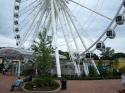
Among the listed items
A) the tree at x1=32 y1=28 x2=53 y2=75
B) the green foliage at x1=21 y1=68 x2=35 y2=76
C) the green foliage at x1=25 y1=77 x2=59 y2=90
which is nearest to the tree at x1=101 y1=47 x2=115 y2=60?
the green foliage at x1=21 y1=68 x2=35 y2=76

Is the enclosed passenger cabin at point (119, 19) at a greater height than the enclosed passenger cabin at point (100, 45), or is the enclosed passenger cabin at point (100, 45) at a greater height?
the enclosed passenger cabin at point (119, 19)

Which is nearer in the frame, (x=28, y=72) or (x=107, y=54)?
(x=28, y=72)

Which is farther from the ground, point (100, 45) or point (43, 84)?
point (100, 45)

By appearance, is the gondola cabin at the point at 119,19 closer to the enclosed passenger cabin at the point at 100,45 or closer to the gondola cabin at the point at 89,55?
the enclosed passenger cabin at the point at 100,45

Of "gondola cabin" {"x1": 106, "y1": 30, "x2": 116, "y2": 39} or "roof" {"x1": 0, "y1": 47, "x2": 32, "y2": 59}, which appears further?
"roof" {"x1": 0, "y1": 47, "x2": 32, "y2": 59}

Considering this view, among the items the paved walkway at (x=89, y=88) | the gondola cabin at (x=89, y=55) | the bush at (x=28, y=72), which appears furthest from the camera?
the bush at (x=28, y=72)

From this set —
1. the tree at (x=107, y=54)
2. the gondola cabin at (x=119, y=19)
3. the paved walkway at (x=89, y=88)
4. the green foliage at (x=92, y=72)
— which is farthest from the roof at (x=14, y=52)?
the tree at (x=107, y=54)

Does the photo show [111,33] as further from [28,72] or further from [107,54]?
[107,54]

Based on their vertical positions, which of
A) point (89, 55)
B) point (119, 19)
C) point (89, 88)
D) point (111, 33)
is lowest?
point (89, 88)

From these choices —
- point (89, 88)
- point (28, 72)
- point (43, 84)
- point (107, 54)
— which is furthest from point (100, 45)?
point (107, 54)

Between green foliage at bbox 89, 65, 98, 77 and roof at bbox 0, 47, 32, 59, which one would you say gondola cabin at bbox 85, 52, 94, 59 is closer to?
green foliage at bbox 89, 65, 98, 77

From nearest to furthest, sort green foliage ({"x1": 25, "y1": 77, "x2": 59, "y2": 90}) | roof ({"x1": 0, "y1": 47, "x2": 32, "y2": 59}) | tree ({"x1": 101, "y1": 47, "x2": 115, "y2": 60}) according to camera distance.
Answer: green foliage ({"x1": 25, "y1": 77, "x2": 59, "y2": 90})
roof ({"x1": 0, "y1": 47, "x2": 32, "y2": 59})
tree ({"x1": 101, "y1": 47, "x2": 115, "y2": 60})

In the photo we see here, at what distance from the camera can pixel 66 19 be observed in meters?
53.0

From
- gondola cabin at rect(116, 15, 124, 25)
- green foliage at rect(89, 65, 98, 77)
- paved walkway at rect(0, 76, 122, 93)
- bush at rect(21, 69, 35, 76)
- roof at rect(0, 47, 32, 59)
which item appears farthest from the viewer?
bush at rect(21, 69, 35, 76)
